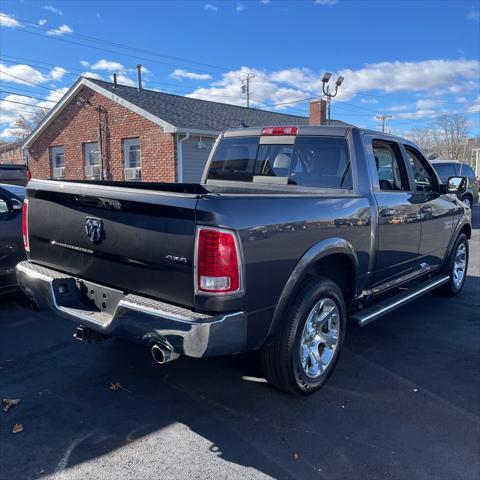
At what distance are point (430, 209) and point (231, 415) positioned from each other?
318 cm

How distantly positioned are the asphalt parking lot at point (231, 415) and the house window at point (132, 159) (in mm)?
13223

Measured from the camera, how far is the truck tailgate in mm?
2648

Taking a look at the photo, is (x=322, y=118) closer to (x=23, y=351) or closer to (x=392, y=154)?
(x=392, y=154)

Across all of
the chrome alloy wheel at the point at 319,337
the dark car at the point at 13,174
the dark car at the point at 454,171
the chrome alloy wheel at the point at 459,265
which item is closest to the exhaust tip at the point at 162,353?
the chrome alloy wheel at the point at 319,337

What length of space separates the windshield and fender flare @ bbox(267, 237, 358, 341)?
2.21 feet

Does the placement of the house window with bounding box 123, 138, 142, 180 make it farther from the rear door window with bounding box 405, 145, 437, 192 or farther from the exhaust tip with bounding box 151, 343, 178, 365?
the exhaust tip with bounding box 151, 343, 178, 365

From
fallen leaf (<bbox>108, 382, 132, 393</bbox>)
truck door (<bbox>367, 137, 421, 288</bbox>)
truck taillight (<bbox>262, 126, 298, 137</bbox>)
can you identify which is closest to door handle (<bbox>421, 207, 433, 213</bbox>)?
truck door (<bbox>367, 137, 421, 288</bbox>)

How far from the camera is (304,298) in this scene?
3.19 m

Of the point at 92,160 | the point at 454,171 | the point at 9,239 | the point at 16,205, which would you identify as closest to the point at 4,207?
the point at 16,205

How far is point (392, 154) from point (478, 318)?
7.40 feet

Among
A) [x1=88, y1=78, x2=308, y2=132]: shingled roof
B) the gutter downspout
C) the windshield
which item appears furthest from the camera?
[x1=88, y1=78, x2=308, y2=132]: shingled roof

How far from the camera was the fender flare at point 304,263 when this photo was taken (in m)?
2.96

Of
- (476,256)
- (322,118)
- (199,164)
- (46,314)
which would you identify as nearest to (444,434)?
(46,314)

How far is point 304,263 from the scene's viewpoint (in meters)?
3.11
